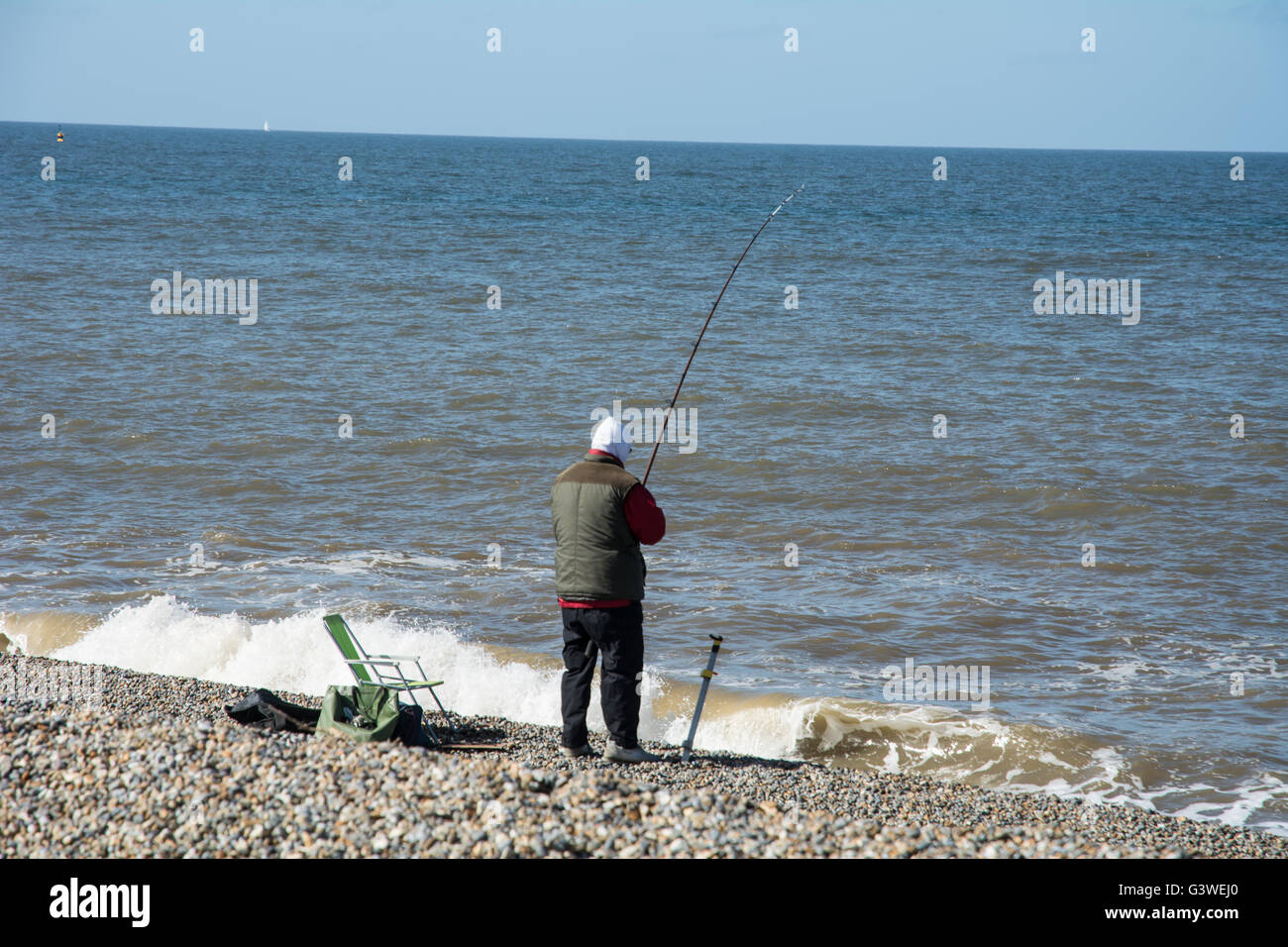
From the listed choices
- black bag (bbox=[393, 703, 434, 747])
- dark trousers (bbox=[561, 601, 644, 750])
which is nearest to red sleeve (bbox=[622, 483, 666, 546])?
dark trousers (bbox=[561, 601, 644, 750])

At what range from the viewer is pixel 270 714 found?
18.0ft

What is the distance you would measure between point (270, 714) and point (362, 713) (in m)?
0.47

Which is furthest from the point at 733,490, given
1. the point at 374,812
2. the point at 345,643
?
the point at 374,812

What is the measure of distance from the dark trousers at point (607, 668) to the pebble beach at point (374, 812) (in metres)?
0.91

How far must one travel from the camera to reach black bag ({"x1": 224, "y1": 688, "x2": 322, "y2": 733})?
5.41 metres

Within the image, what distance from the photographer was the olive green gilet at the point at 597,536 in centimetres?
520

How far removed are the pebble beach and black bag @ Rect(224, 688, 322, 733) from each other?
339 millimetres

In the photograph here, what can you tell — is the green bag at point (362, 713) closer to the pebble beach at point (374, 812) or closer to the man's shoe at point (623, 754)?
the pebble beach at point (374, 812)

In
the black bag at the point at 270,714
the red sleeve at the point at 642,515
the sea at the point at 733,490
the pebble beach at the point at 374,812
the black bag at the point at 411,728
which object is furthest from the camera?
the sea at the point at 733,490

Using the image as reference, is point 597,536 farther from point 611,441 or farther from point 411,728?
point 411,728

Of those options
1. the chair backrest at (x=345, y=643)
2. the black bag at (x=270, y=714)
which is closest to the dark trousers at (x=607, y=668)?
the chair backrest at (x=345, y=643)

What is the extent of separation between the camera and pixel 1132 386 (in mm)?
15531
